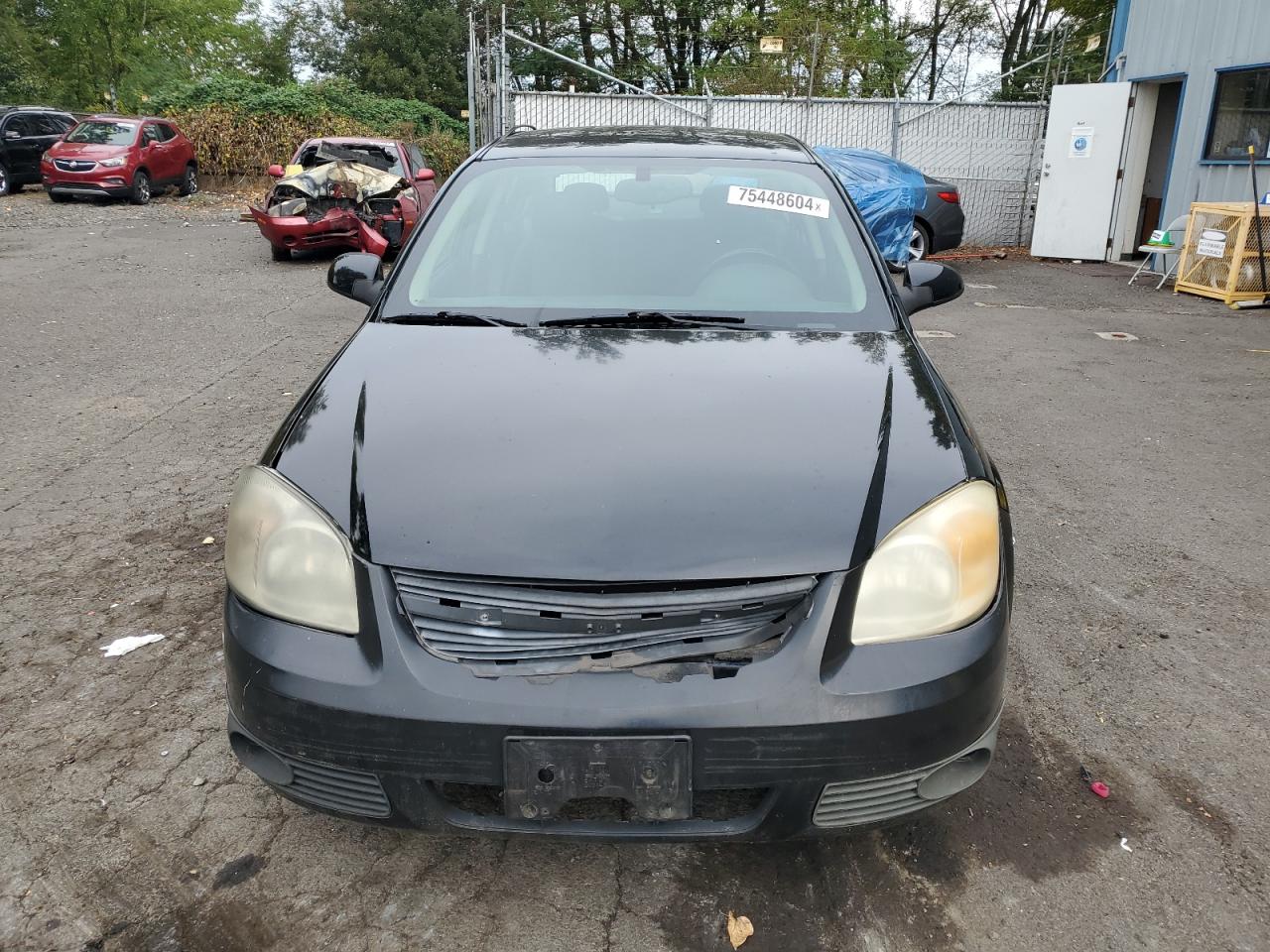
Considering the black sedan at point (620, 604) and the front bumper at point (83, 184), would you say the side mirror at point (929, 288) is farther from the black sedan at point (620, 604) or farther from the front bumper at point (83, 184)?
the front bumper at point (83, 184)

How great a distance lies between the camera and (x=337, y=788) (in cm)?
194

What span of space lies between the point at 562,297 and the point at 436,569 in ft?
4.27

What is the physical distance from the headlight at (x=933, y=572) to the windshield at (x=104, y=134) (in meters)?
20.1

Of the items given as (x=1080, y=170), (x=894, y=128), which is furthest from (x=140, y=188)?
(x=1080, y=170)

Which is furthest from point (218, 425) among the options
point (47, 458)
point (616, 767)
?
point (616, 767)

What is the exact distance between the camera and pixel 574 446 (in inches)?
85.0

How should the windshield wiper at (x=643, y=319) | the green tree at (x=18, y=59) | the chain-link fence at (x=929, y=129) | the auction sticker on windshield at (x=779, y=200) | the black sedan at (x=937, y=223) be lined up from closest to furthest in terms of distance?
the windshield wiper at (x=643, y=319) → the auction sticker on windshield at (x=779, y=200) → the black sedan at (x=937, y=223) → the chain-link fence at (x=929, y=129) → the green tree at (x=18, y=59)

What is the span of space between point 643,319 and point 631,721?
1400mm

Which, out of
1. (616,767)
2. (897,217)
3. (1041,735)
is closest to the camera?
(616,767)

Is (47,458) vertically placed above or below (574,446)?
below

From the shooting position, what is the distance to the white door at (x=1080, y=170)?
1353 cm

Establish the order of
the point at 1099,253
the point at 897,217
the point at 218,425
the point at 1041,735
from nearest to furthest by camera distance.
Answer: the point at 1041,735, the point at 218,425, the point at 897,217, the point at 1099,253

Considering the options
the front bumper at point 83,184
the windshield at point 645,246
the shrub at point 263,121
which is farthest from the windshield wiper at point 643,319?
the shrub at point 263,121

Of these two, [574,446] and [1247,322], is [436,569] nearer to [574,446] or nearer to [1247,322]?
[574,446]
